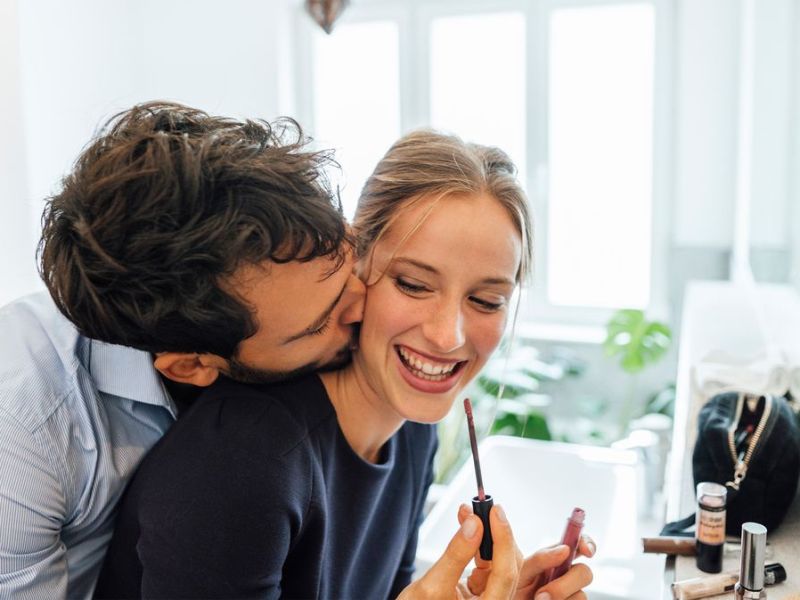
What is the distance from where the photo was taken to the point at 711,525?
990mm

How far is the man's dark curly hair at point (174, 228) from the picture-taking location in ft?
2.32

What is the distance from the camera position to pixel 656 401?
2730mm

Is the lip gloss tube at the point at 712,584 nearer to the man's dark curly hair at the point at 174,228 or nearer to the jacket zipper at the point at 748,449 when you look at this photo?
the jacket zipper at the point at 748,449

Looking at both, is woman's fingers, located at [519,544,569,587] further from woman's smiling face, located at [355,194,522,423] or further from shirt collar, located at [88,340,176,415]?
shirt collar, located at [88,340,176,415]

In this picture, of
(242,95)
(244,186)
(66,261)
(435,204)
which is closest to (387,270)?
(435,204)

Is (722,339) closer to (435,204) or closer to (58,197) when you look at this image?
(435,204)

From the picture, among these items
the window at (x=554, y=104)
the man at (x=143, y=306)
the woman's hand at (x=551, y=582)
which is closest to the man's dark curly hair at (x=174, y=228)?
the man at (x=143, y=306)

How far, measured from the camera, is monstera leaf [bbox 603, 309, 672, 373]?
2.67 meters

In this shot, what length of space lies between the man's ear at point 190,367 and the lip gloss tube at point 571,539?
45 centimetres

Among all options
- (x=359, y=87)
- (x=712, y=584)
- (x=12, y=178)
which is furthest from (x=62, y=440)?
(x=359, y=87)

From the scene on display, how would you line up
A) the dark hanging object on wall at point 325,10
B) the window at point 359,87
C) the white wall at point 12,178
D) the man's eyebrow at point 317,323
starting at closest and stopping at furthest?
the man's eyebrow at point 317,323 → the dark hanging object on wall at point 325,10 → the white wall at point 12,178 → the window at point 359,87

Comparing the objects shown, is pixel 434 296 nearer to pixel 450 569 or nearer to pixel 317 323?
pixel 317 323

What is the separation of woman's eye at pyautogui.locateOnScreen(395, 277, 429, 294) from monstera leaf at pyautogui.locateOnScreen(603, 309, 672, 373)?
6.25 ft

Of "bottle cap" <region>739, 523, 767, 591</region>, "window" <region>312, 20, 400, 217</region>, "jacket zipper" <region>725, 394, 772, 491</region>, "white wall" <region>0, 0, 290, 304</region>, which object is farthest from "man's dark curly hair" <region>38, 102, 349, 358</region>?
"window" <region>312, 20, 400, 217</region>
